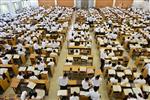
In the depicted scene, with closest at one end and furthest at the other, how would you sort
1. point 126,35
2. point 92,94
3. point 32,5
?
point 92,94
point 126,35
point 32,5

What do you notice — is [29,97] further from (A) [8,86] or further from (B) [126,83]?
(B) [126,83]

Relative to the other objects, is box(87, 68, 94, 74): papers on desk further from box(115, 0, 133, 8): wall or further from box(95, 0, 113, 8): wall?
box(115, 0, 133, 8): wall

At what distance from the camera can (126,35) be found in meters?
12.8

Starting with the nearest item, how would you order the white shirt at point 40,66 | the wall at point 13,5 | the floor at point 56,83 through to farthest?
the floor at point 56,83 < the white shirt at point 40,66 < the wall at point 13,5

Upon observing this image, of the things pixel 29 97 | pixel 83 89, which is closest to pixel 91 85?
pixel 83 89

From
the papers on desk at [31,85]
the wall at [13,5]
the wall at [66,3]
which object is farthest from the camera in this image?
the wall at [66,3]

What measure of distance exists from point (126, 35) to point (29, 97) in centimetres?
936

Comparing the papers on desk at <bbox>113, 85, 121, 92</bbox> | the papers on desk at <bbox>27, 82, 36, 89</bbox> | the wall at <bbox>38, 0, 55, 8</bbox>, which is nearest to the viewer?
the papers on desk at <bbox>113, 85, 121, 92</bbox>

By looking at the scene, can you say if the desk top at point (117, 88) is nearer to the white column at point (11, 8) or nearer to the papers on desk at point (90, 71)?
the papers on desk at point (90, 71)

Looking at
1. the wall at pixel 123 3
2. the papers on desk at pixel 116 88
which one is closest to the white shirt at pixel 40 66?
the papers on desk at pixel 116 88

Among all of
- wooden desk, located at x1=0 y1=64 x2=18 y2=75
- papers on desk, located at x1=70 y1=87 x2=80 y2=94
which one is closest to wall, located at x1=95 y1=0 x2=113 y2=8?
wooden desk, located at x1=0 y1=64 x2=18 y2=75

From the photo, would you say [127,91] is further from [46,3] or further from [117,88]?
[46,3]

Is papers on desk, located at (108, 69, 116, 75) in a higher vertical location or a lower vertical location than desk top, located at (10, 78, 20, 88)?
higher

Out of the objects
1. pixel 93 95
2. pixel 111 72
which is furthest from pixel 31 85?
pixel 111 72
